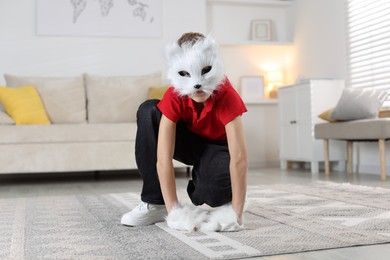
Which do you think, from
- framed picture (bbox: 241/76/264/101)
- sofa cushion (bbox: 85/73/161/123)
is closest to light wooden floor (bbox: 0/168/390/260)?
sofa cushion (bbox: 85/73/161/123)

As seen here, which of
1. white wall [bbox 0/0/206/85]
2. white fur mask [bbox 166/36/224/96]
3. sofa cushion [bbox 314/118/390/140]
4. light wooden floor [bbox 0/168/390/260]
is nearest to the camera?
light wooden floor [bbox 0/168/390/260]

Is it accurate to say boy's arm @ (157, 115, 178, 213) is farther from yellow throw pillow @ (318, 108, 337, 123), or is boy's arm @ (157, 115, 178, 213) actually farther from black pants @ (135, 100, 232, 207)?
yellow throw pillow @ (318, 108, 337, 123)

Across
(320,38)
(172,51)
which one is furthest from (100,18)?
(172,51)

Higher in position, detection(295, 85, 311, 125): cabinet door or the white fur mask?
the white fur mask

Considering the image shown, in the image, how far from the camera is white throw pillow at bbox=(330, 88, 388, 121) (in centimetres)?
374

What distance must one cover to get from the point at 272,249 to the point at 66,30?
13.1ft

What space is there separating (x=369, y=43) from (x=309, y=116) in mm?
777

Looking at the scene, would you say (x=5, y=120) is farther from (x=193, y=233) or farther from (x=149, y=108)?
(x=193, y=233)

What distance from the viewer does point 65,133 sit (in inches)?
152

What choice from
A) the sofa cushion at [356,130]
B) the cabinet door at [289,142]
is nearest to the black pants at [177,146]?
the sofa cushion at [356,130]

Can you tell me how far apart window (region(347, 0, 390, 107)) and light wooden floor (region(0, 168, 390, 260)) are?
0.84 m

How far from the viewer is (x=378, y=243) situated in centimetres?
138

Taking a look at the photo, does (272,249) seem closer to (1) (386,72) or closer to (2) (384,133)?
(2) (384,133)

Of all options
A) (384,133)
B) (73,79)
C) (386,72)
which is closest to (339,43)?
(386,72)
